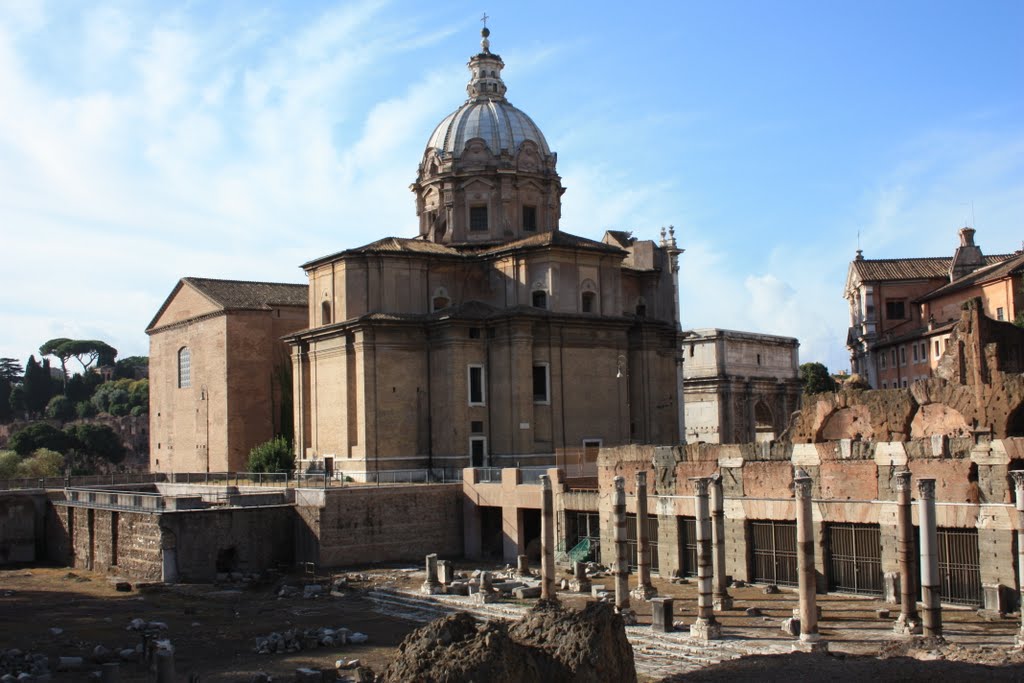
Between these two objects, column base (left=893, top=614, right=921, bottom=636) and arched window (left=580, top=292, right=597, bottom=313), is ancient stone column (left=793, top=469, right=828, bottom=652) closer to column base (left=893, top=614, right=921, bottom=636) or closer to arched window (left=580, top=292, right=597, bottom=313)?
column base (left=893, top=614, right=921, bottom=636)

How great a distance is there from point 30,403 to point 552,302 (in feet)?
268

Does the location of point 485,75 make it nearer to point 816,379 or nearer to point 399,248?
point 399,248

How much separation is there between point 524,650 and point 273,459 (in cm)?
3124

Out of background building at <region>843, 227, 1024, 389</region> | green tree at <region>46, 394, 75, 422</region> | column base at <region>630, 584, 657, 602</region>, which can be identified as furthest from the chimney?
green tree at <region>46, 394, 75, 422</region>

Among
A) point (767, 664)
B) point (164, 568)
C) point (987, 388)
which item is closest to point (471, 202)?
point (164, 568)

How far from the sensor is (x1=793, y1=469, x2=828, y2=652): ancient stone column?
20141mm

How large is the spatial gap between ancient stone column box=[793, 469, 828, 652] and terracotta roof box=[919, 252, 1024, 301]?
1102 inches

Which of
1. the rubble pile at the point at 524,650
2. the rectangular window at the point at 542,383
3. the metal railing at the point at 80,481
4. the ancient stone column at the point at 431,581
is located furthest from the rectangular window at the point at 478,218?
the rubble pile at the point at 524,650

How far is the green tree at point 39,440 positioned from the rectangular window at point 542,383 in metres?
48.9

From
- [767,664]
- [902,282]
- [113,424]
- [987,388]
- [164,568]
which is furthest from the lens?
[113,424]

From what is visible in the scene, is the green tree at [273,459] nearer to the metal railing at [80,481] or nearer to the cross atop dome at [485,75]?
the metal railing at [80,481]

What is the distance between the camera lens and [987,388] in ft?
84.0

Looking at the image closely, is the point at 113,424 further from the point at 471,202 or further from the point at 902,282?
the point at 902,282

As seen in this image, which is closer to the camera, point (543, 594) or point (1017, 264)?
point (543, 594)
